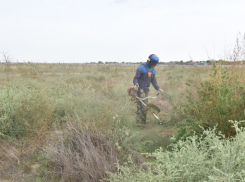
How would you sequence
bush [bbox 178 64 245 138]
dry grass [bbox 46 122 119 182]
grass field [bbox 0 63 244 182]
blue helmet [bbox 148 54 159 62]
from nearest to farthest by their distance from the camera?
dry grass [bbox 46 122 119 182]
grass field [bbox 0 63 244 182]
bush [bbox 178 64 245 138]
blue helmet [bbox 148 54 159 62]

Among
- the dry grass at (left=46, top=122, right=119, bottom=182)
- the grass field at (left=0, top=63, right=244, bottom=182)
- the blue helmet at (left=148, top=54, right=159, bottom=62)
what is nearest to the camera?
the dry grass at (left=46, top=122, right=119, bottom=182)

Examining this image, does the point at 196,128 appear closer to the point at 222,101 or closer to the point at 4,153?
the point at 222,101

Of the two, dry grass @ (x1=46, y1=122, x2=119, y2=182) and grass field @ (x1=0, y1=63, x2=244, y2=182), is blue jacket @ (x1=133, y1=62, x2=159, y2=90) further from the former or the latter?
dry grass @ (x1=46, y1=122, x2=119, y2=182)

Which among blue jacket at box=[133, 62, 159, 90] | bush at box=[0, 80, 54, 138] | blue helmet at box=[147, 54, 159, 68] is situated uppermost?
blue helmet at box=[147, 54, 159, 68]

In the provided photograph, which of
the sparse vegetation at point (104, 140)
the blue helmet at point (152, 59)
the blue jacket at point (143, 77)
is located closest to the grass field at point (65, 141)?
the sparse vegetation at point (104, 140)

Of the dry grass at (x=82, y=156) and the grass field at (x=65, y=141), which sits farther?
the grass field at (x=65, y=141)

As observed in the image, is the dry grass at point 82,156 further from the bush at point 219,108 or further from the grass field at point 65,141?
the bush at point 219,108

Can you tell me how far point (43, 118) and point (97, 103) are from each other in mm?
1239

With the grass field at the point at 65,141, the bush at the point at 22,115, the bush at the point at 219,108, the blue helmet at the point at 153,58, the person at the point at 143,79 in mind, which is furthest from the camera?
the person at the point at 143,79

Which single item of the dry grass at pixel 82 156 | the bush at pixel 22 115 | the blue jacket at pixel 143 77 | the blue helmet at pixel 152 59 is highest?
the blue helmet at pixel 152 59

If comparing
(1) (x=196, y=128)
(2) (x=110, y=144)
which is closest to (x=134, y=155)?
(2) (x=110, y=144)

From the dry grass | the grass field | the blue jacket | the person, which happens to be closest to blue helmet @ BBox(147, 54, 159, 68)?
the person

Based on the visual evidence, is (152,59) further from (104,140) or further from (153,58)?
(104,140)

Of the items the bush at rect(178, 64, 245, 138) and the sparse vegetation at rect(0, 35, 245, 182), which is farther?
the bush at rect(178, 64, 245, 138)
